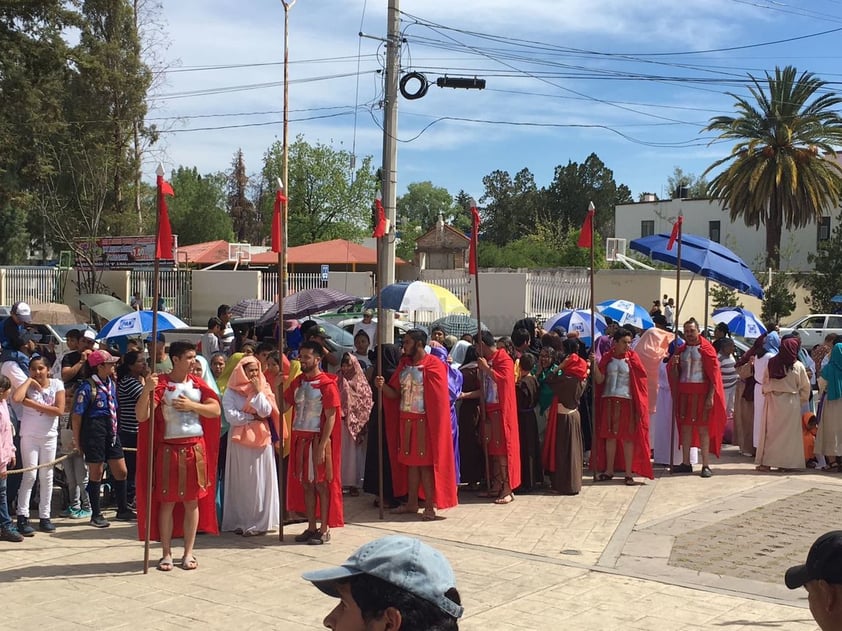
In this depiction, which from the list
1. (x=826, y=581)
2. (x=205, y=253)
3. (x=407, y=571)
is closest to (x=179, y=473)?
(x=407, y=571)

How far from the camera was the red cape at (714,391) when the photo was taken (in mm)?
12070

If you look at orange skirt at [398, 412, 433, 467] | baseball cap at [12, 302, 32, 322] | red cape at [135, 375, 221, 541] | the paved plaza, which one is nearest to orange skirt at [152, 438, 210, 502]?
red cape at [135, 375, 221, 541]

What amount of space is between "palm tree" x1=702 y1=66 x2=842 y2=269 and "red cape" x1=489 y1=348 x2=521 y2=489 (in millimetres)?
28645

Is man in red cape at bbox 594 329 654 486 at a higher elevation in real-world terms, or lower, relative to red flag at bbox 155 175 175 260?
lower

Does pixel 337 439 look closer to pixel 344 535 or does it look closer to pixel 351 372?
pixel 344 535

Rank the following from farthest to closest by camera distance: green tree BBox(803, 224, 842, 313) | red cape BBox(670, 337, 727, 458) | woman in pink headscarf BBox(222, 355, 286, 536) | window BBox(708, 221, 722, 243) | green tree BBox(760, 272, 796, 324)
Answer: window BBox(708, 221, 722, 243), green tree BBox(803, 224, 842, 313), green tree BBox(760, 272, 796, 324), red cape BBox(670, 337, 727, 458), woman in pink headscarf BBox(222, 355, 286, 536)

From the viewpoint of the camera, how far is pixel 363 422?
1100cm

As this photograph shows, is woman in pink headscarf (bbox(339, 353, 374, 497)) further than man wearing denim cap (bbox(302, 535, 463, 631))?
Yes

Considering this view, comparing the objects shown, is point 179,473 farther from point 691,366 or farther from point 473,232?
point 691,366

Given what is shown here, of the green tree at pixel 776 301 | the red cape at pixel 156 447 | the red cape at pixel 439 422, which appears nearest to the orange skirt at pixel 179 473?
the red cape at pixel 156 447

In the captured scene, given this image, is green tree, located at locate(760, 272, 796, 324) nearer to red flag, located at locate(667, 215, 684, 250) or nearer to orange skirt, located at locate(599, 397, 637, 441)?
red flag, located at locate(667, 215, 684, 250)

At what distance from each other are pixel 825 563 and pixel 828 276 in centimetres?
3708

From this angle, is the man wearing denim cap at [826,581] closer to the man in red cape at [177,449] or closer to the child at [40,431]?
the man in red cape at [177,449]

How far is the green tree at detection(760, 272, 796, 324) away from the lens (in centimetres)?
3452
